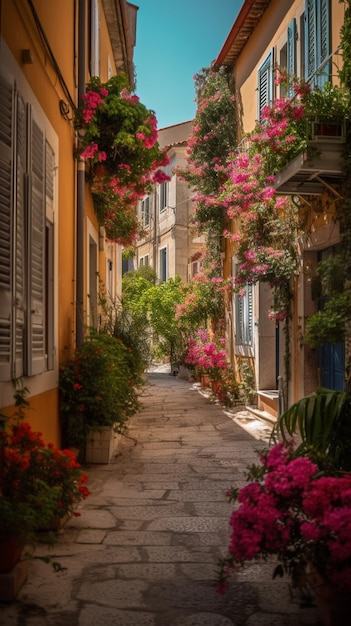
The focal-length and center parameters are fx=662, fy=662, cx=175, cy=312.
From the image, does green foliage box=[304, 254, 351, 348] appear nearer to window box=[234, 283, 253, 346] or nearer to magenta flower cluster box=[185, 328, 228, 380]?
window box=[234, 283, 253, 346]

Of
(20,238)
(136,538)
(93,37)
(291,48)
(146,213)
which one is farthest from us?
(146,213)

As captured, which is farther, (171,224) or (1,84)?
(171,224)

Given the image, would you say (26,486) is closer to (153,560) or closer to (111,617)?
(111,617)

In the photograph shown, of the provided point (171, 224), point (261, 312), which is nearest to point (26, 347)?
point (261, 312)

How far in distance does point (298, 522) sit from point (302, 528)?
0.67ft

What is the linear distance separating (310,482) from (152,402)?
1082cm

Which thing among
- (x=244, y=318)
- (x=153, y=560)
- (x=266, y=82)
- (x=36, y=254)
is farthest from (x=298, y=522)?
(x=244, y=318)

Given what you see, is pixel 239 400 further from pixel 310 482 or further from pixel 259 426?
pixel 310 482

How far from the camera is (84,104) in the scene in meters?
7.65

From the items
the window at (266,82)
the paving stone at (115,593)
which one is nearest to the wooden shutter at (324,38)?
the window at (266,82)

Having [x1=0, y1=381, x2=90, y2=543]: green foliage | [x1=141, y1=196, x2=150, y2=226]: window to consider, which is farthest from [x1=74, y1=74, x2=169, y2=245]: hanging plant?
[x1=141, y1=196, x2=150, y2=226]: window

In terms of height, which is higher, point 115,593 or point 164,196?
point 164,196

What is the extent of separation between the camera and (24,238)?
490cm

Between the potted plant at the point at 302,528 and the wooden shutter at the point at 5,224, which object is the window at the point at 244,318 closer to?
the wooden shutter at the point at 5,224
